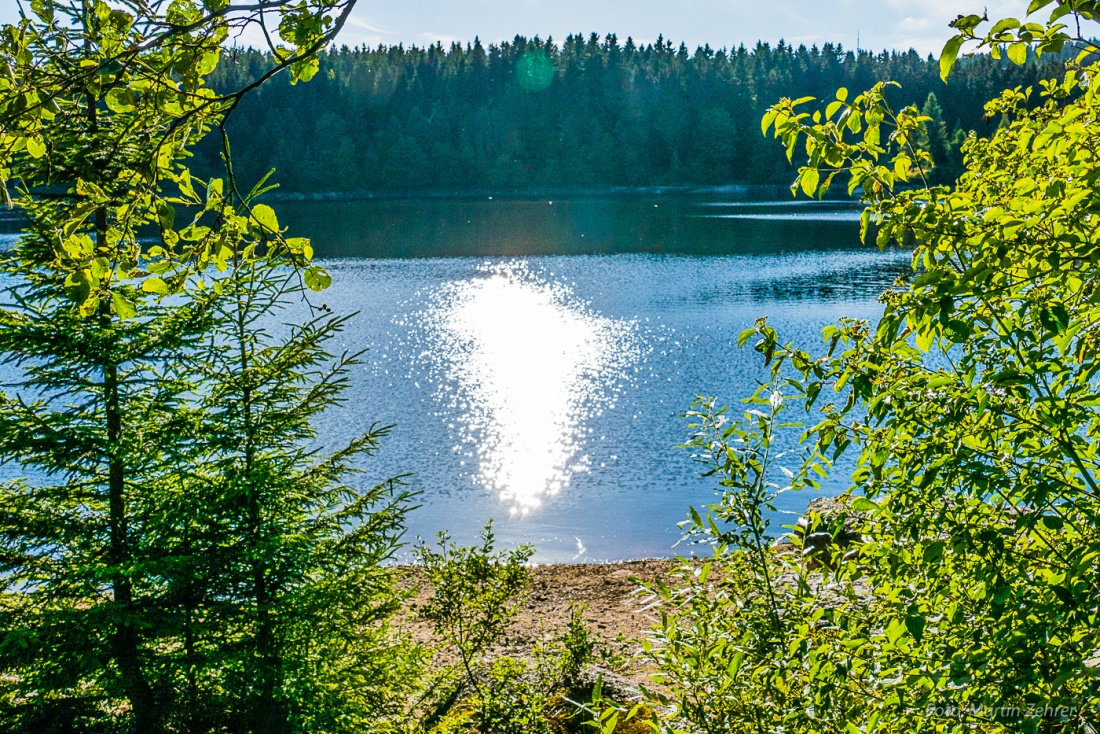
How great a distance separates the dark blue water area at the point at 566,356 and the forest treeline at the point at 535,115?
179 feet

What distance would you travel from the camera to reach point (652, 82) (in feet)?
471

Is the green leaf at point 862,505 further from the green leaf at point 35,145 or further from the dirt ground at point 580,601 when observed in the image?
the dirt ground at point 580,601

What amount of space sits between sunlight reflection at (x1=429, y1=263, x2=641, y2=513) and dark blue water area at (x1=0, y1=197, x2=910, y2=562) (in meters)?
0.08

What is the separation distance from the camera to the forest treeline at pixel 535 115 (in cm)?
11444

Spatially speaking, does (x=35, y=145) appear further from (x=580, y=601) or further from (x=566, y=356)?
(x=566, y=356)

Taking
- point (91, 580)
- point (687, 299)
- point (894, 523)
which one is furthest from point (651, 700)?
point (687, 299)

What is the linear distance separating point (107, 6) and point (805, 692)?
9.46 ft

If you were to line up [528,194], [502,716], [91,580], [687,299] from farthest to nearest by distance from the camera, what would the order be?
[528,194] → [687,299] → [502,716] → [91,580]

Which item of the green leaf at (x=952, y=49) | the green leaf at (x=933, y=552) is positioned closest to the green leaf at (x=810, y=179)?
the green leaf at (x=952, y=49)

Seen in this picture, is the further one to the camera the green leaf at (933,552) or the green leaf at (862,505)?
the green leaf at (862,505)

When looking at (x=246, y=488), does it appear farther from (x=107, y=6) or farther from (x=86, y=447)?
(x=107, y=6)

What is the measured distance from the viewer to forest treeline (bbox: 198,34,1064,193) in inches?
4505

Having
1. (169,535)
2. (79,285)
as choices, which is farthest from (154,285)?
(169,535)

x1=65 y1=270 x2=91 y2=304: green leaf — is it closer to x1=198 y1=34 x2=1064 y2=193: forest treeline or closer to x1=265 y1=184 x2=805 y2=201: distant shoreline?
x1=198 y1=34 x2=1064 y2=193: forest treeline
